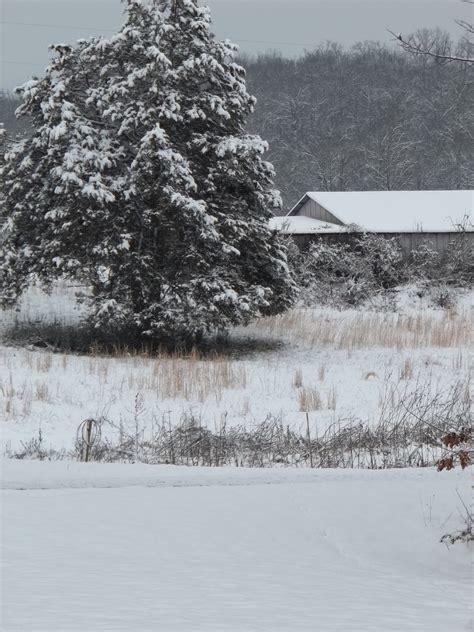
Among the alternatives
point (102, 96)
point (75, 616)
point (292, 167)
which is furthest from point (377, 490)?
point (292, 167)

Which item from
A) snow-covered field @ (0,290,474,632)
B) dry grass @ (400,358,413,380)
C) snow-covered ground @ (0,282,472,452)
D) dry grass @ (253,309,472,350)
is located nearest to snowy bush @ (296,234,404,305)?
dry grass @ (253,309,472,350)

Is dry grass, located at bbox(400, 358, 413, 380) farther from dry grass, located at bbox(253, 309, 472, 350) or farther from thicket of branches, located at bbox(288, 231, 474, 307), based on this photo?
thicket of branches, located at bbox(288, 231, 474, 307)

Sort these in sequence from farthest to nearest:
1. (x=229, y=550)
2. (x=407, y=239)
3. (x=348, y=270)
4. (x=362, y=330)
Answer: (x=407, y=239)
(x=348, y=270)
(x=362, y=330)
(x=229, y=550)

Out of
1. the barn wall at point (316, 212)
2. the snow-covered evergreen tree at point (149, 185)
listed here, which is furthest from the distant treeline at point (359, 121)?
the snow-covered evergreen tree at point (149, 185)

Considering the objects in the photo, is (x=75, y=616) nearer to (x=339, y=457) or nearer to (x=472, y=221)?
(x=339, y=457)

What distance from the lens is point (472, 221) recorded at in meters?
30.4

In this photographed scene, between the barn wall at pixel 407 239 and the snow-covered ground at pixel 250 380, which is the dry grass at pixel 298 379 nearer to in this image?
the snow-covered ground at pixel 250 380

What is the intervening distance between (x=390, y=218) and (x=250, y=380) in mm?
19079

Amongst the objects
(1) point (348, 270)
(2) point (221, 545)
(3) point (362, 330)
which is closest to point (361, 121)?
(1) point (348, 270)

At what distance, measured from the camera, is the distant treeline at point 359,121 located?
6062 cm

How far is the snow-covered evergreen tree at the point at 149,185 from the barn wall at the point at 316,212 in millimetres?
14656

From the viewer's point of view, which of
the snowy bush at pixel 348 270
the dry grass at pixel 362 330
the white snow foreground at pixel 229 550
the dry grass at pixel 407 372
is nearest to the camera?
the white snow foreground at pixel 229 550

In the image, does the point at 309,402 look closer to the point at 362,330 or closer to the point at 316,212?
the point at 362,330

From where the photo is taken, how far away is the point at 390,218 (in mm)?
30234
